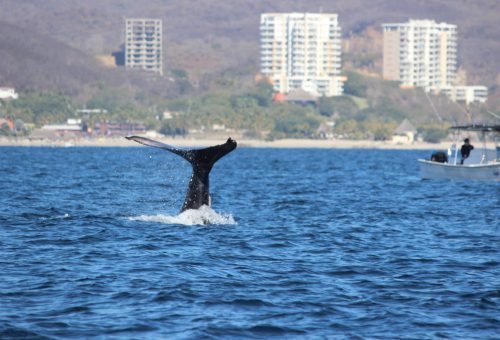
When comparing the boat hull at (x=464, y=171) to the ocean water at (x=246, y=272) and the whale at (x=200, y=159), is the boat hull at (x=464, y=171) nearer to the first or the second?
the ocean water at (x=246, y=272)

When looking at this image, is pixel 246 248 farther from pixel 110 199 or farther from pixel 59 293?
pixel 110 199

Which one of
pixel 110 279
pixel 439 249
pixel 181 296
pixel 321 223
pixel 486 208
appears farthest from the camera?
pixel 486 208

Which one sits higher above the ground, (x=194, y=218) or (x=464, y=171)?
(x=464, y=171)

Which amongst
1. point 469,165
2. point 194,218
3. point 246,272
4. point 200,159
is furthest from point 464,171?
point 246,272

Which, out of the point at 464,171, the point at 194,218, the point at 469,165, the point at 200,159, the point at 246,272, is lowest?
the point at 246,272

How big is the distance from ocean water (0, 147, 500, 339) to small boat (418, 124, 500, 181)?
764 inches

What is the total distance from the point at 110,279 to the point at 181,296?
226cm

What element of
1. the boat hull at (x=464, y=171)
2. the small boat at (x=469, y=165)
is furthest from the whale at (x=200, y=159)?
the boat hull at (x=464, y=171)

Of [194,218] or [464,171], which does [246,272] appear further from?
[464,171]

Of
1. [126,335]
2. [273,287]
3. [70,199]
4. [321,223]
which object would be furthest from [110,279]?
[70,199]

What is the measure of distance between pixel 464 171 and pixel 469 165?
1005 millimetres

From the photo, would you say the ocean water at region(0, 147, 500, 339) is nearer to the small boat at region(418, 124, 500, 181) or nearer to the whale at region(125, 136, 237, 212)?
the whale at region(125, 136, 237, 212)

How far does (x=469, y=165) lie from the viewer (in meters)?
63.6

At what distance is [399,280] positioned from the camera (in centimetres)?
2412
